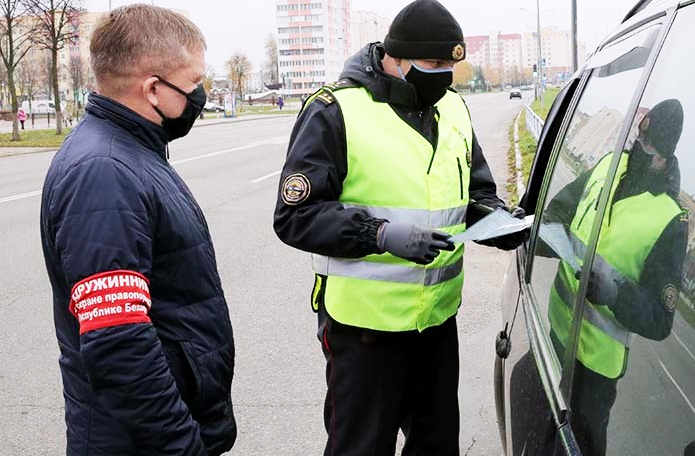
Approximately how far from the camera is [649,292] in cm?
134

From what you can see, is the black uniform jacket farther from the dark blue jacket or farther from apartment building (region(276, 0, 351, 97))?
apartment building (region(276, 0, 351, 97))

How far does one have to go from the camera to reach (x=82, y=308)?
168cm

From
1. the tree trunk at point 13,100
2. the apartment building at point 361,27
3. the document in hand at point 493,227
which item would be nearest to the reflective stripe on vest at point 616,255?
the document in hand at point 493,227

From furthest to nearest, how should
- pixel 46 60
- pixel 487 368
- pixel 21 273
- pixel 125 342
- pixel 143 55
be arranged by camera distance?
1. pixel 46 60
2. pixel 21 273
3. pixel 487 368
4. pixel 143 55
5. pixel 125 342

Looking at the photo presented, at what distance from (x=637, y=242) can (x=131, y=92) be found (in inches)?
46.3

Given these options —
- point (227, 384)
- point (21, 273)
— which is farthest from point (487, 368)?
point (21, 273)

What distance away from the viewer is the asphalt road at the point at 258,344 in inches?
152

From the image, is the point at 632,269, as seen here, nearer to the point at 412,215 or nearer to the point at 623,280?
the point at 623,280

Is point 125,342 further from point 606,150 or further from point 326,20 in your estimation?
point 326,20

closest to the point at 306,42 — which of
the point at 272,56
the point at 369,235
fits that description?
the point at 272,56

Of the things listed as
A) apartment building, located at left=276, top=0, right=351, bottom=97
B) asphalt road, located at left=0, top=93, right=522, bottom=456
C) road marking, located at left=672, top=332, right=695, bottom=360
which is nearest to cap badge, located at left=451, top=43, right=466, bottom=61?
road marking, located at left=672, top=332, right=695, bottom=360

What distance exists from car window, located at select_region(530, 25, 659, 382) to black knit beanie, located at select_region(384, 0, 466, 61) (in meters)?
0.46

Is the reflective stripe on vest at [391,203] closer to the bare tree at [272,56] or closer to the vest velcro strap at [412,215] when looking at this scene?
the vest velcro strap at [412,215]

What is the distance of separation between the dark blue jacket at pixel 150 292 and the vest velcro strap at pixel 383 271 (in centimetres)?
49
